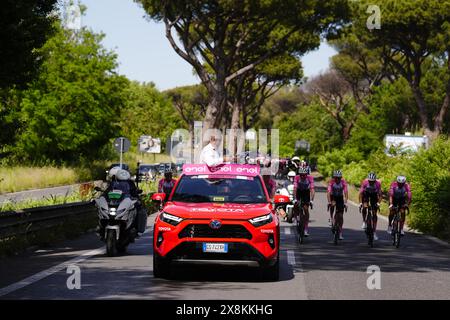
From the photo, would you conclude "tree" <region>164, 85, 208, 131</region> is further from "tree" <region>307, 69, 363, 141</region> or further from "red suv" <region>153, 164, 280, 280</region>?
"red suv" <region>153, 164, 280, 280</region>

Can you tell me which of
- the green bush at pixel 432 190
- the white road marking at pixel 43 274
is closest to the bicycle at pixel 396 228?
the green bush at pixel 432 190

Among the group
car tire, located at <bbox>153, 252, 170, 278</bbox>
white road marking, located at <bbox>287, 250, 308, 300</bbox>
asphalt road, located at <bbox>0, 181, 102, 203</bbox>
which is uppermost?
car tire, located at <bbox>153, 252, 170, 278</bbox>

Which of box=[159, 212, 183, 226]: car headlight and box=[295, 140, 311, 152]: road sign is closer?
box=[159, 212, 183, 226]: car headlight

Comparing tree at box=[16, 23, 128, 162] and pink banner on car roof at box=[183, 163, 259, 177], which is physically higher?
tree at box=[16, 23, 128, 162]

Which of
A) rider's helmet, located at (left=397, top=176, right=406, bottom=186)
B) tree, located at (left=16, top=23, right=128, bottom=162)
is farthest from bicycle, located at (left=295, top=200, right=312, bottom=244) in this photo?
tree, located at (left=16, top=23, right=128, bottom=162)

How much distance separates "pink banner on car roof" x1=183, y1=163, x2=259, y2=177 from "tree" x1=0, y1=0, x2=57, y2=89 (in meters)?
4.63

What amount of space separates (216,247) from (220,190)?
1572mm

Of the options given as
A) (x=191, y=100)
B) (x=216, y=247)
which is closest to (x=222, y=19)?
(x=216, y=247)

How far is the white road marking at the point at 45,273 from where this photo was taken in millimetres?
11234

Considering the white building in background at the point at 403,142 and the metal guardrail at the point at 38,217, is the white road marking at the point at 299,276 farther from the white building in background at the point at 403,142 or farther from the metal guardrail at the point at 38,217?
the white building in background at the point at 403,142

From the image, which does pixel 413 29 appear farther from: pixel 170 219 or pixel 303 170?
pixel 170 219

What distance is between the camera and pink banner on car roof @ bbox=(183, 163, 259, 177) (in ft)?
45.4

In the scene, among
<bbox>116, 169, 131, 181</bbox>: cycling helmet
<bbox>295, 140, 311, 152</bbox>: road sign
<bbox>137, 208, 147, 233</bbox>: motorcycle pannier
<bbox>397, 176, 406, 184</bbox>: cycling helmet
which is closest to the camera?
<bbox>116, 169, 131, 181</bbox>: cycling helmet
